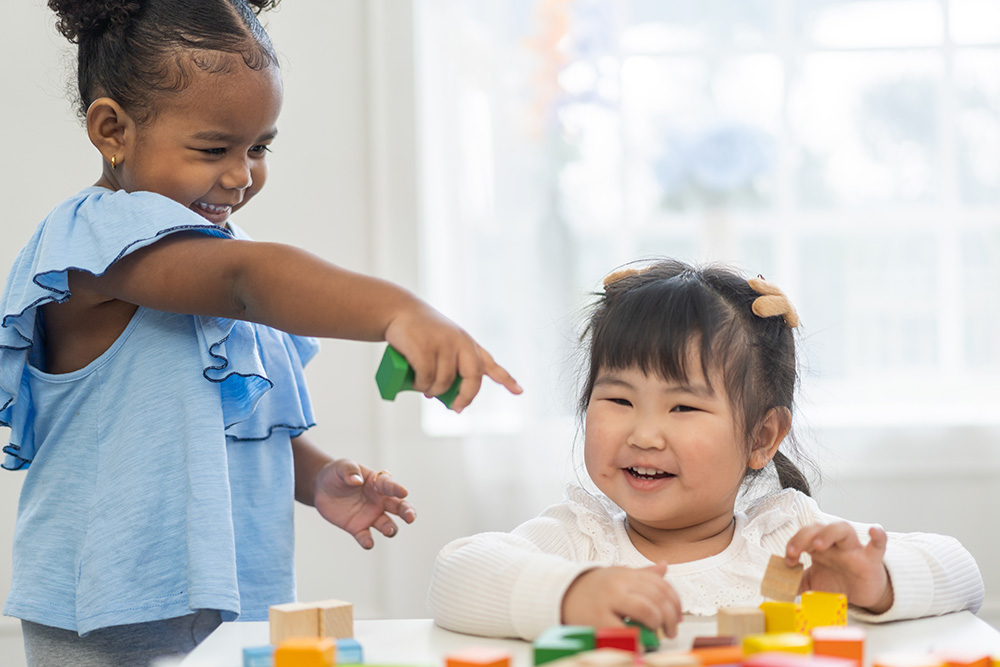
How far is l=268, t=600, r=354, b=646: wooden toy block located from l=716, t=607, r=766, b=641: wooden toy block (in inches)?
9.8

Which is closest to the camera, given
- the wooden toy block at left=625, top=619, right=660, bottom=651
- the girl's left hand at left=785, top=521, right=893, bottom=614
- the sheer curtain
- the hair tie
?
the wooden toy block at left=625, top=619, right=660, bottom=651

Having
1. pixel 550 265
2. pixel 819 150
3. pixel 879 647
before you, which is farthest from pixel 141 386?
pixel 819 150

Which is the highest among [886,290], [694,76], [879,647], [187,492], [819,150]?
[694,76]

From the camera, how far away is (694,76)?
2.05 metres

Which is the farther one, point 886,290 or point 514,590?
point 886,290

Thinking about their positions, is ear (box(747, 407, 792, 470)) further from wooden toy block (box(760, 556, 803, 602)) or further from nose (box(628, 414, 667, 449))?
wooden toy block (box(760, 556, 803, 602))

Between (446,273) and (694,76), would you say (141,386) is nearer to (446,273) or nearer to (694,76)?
(446,273)

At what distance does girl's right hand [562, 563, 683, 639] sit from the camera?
2.04 ft

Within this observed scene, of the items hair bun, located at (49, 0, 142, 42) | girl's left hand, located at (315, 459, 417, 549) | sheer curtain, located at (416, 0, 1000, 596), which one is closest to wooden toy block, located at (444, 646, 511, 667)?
girl's left hand, located at (315, 459, 417, 549)

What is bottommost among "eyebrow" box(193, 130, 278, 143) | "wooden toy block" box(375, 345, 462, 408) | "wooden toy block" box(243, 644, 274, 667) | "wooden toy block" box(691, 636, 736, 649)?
"wooden toy block" box(691, 636, 736, 649)

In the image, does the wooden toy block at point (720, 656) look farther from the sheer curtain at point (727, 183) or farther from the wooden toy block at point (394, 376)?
the sheer curtain at point (727, 183)

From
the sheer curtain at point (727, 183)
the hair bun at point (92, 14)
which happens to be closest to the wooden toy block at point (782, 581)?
the hair bun at point (92, 14)

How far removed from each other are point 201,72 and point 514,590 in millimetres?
532

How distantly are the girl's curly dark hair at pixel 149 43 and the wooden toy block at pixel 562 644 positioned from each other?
0.59 metres
